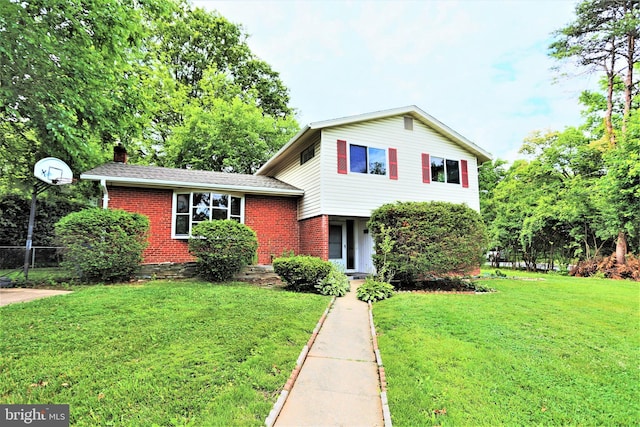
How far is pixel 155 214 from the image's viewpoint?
10.4 m

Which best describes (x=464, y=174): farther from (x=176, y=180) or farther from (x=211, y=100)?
(x=211, y=100)

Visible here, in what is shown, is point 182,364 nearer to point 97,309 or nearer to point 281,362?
point 281,362

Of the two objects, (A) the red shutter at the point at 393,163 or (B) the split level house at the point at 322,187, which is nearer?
(B) the split level house at the point at 322,187

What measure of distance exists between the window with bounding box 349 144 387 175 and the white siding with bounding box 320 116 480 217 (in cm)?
19

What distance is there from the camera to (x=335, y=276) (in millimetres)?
8953

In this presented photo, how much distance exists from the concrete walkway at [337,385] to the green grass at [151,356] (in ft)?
0.73

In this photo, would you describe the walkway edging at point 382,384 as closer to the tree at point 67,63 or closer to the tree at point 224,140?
the tree at point 67,63

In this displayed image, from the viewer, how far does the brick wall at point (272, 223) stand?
1165cm

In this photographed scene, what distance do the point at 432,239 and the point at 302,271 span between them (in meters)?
3.85

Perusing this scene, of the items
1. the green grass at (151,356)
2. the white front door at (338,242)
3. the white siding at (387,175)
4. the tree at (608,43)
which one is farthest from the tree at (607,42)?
the green grass at (151,356)

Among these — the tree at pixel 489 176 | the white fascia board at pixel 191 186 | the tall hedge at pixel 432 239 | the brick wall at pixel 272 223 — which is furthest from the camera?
the tree at pixel 489 176

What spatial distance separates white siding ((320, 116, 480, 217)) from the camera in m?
11.0

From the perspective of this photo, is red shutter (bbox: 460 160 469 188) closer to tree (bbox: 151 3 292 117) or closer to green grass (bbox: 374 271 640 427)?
green grass (bbox: 374 271 640 427)

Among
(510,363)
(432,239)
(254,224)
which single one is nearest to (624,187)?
(432,239)
